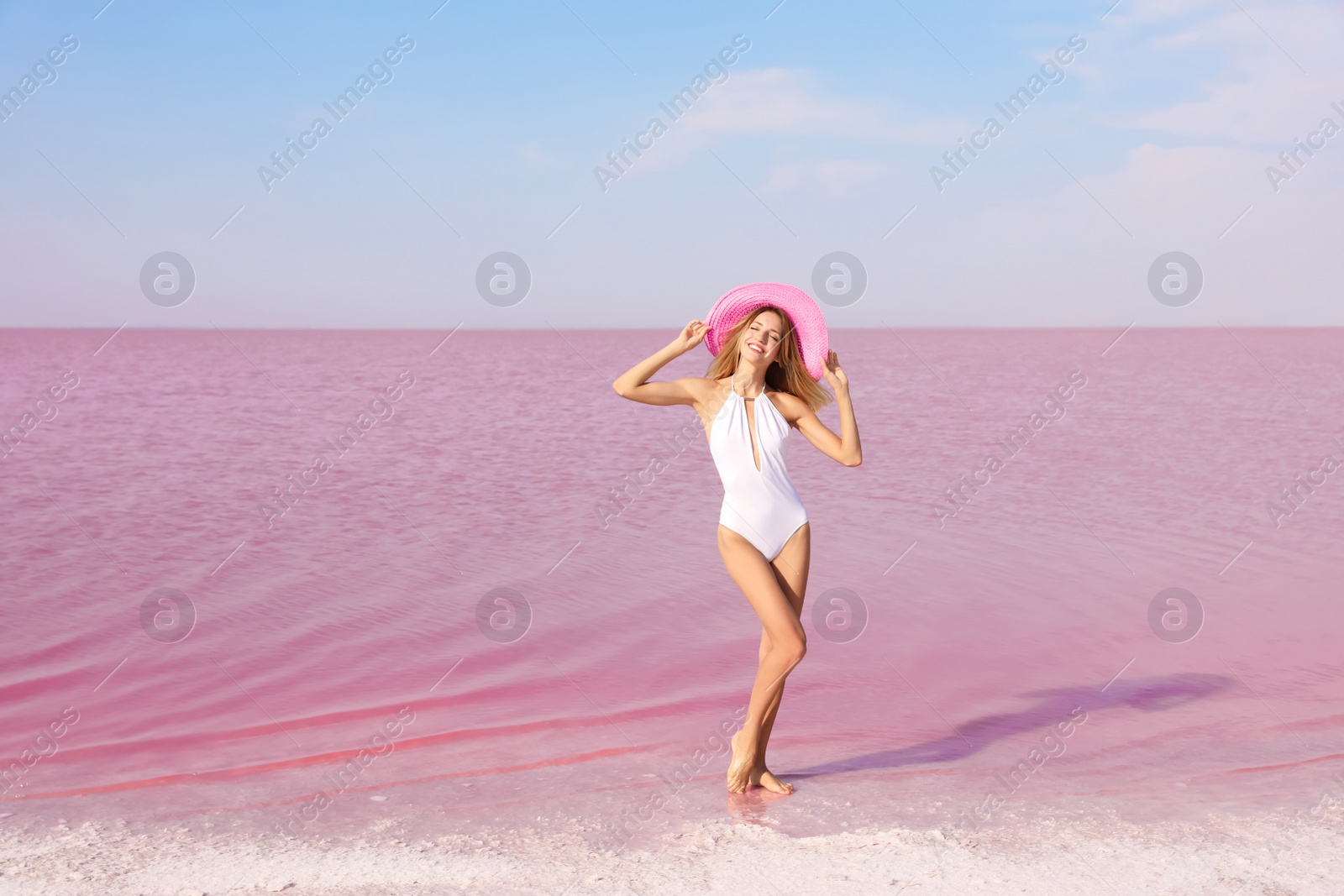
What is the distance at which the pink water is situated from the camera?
491 cm

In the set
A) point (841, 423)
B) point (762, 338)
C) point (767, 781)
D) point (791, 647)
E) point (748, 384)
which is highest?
point (762, 338)

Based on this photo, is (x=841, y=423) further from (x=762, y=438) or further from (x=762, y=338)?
(x=762, y=338)

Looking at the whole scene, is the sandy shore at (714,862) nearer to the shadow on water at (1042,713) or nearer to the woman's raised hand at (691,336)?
the shadow on water at (1042,713)

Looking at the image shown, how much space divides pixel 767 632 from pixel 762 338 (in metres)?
1.24

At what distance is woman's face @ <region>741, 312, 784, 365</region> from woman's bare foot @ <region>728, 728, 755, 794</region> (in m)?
1.59

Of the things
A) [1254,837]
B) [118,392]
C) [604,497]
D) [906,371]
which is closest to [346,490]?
[604,497]

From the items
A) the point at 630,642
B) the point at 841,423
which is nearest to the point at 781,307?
the point at 841,423

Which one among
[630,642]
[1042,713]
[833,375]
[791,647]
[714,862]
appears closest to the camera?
[714,862]

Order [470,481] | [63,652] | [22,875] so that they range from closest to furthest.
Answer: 1. [22,875]
2. [63,652]
3. [470,481]

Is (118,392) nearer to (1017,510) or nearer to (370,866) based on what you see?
(1017,510)

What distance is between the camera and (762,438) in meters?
4.70

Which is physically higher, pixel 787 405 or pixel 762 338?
pixel 762 338

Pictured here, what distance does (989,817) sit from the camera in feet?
14.9

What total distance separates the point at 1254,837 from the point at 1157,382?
31009 millimetres
